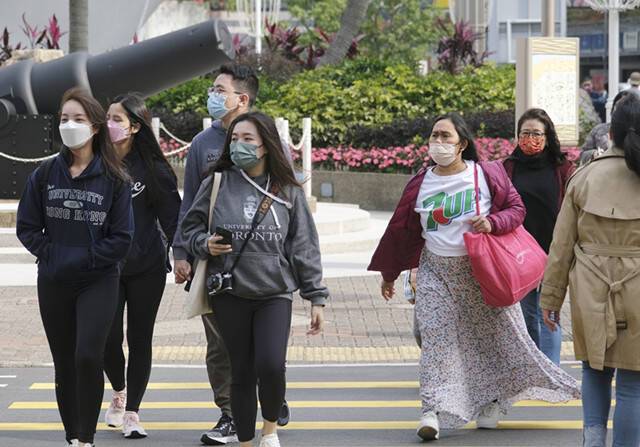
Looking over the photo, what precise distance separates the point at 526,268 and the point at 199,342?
4369 millimetres

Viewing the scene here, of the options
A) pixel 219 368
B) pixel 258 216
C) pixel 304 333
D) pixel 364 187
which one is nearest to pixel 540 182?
pixel 219 368

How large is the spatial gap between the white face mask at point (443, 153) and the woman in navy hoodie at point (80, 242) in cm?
167

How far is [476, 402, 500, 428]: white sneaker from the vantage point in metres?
8.59

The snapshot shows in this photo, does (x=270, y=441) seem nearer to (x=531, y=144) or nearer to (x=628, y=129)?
(x=628, y=129)

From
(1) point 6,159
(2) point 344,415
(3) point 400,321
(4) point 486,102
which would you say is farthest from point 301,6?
(2) point 344,415

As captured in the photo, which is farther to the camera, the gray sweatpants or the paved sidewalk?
the paved sidewalk

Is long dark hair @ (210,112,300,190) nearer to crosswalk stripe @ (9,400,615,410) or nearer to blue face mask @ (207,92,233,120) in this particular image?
blue face mask @ (207,92,233,120)

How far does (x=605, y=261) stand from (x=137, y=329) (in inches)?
115

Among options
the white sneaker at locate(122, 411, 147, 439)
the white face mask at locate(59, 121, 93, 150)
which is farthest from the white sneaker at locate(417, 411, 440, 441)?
the white face mask at locate(59, 121, 93, 150)

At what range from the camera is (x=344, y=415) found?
9.23 m

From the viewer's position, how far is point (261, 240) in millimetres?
7340

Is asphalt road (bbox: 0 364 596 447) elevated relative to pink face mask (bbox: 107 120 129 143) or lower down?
lower down

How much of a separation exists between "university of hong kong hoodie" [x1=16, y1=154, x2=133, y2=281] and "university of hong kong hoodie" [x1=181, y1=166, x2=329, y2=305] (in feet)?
1.13

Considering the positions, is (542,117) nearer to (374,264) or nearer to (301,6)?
(374,264)
